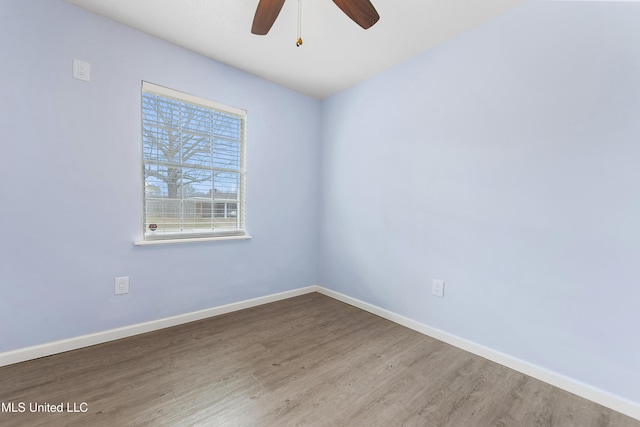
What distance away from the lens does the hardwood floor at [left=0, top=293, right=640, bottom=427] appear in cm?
Answer: 136

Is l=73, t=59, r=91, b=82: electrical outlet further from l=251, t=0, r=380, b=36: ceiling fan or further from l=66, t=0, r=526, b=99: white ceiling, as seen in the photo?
l=251, t=0, r=380, b=36: ceiling fan

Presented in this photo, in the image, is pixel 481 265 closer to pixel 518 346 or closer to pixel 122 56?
pixel 518 346

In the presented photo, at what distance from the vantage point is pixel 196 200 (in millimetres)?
2500

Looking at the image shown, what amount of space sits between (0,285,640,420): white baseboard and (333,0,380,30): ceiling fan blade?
238 centimetres

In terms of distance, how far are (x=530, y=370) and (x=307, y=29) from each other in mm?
2948

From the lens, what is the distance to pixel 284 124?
3074 millimetres

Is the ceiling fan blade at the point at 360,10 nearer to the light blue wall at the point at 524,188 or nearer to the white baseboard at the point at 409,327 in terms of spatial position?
the light blue wall at the point at 524,188

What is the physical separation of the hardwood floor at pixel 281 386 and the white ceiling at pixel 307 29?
8.18ft

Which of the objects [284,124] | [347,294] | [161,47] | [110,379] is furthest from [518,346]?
[161,47]

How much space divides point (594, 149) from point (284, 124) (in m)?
2.65

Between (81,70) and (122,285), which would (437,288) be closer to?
(122,285)

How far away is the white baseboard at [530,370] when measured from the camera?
147 centimetres

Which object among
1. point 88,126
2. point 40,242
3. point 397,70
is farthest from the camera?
point 397,70

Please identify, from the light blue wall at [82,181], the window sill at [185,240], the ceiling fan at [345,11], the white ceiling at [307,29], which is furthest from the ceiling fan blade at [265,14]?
the window sill at [185,240]
